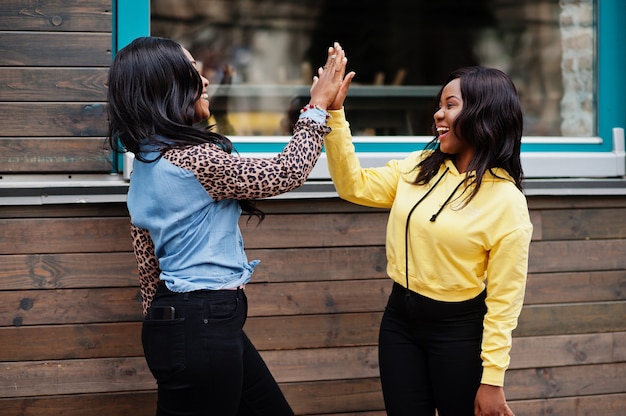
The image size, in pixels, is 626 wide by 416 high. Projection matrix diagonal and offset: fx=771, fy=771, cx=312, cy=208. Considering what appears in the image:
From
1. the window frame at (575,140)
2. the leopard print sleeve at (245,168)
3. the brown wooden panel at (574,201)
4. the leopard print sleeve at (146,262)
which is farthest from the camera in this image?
the brown wooden panel at (574,201)

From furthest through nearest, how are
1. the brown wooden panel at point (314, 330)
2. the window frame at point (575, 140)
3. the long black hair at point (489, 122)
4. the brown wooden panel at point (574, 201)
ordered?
the brown wooden panel at point (574, 201)
the brown wooden panel at point (314, 330)
the window frame at point (575, 140)
the long black hair at point (489, 122)

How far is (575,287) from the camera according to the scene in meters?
3.45

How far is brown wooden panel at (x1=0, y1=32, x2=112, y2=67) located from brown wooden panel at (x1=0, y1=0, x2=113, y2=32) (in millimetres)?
27

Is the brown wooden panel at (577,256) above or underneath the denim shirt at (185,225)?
underneath

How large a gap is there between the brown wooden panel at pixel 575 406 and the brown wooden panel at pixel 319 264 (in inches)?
34.2

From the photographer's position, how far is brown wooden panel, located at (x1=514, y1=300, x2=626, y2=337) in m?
3.40

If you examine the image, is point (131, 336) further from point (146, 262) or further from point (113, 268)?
point (146, 262)

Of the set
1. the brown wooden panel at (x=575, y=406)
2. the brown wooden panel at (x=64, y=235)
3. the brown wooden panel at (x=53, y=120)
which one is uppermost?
the brown wooden panel at (x=53, y=120)

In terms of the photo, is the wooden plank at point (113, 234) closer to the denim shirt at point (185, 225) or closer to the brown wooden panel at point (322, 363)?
the brown wooden panel at point (322, 363)

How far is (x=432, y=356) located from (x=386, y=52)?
3.39 metres

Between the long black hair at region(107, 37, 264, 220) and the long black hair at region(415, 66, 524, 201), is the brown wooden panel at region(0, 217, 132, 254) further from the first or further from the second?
the long black hair at region(415, 66, 524, 201)

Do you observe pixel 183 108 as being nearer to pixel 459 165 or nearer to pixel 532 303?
pixel 459 165

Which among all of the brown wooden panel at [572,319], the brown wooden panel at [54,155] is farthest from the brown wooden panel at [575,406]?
the brown wooden panel at [54,155]

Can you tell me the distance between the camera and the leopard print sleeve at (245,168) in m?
2.00
